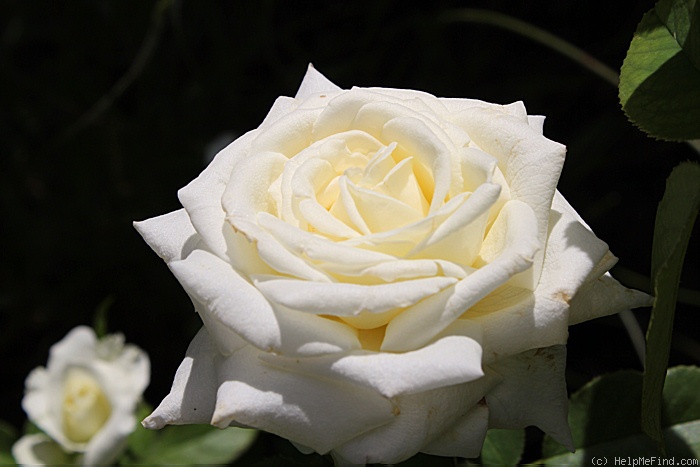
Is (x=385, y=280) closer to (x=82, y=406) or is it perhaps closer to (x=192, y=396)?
(x=192, y=396)

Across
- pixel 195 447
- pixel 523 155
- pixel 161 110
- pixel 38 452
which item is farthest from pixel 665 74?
pixel 161 110

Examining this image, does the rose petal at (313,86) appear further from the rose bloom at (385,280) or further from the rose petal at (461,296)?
the rose petal at (461,296)

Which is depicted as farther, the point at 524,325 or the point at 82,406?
the point at 82,406

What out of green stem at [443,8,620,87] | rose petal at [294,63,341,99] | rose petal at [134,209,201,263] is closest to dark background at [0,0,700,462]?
green stem at [443,8,620,87]

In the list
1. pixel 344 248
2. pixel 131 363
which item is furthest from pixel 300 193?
pixel 131 363

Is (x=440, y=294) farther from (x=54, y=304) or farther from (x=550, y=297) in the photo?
(x=54, y=304)

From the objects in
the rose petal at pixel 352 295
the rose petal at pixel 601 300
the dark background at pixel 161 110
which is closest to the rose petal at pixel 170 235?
the rose petal at pixel 352 295
